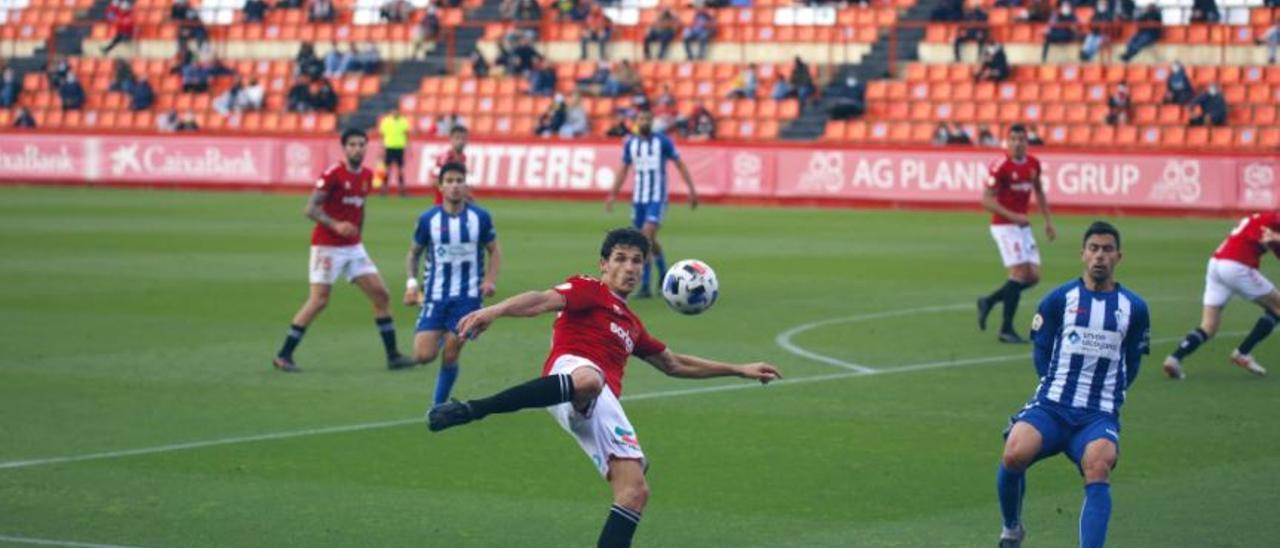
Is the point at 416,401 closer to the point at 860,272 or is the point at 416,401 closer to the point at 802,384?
the point at 802,384

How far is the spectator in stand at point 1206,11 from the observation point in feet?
142

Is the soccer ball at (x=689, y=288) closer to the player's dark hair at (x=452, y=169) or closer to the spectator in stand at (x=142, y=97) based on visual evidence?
the player's dark hair at (x=452, y=169)

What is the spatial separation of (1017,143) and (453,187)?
7.17m

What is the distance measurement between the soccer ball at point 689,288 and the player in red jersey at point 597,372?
227 mm

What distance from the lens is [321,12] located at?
177ft

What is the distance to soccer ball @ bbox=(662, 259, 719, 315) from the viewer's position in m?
9.63

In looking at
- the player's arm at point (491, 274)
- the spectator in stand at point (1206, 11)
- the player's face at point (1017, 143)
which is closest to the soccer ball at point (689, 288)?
the player's arm at point (491, 274)

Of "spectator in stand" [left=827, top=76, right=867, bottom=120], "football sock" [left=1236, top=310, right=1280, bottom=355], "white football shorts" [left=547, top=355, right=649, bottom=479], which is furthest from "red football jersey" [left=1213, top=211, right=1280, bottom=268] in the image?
"spectator in stand" [left=827, top=76, right=867, bottom=120]

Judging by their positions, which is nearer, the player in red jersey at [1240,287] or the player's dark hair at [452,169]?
the player's dark hair at [452,169]

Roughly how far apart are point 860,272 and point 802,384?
10.2 m

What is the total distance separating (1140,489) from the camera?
12125 millimetres

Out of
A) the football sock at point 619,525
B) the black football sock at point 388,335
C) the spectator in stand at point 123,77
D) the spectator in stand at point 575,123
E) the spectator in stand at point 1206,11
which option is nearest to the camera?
the football sock at point 619,525

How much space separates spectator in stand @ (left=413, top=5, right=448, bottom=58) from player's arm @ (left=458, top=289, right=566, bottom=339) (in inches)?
1724

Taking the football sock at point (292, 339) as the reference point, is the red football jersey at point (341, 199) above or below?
above
